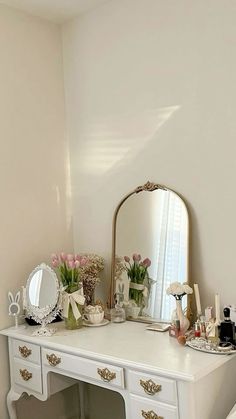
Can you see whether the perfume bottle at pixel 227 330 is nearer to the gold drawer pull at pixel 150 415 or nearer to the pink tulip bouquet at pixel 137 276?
the gold drawer pull at pixel 150 415

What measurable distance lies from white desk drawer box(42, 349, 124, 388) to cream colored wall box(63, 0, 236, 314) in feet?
1.92

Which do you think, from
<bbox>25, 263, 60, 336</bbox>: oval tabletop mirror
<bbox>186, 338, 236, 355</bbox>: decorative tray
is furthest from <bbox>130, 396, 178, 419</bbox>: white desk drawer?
<bbox>25, 263, 60, 336</bbox>: oval tabletop mirror

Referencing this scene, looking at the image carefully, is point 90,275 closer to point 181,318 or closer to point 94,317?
point 94,317

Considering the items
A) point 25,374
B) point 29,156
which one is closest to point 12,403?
point 25,374

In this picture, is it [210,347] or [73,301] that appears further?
[73,301]

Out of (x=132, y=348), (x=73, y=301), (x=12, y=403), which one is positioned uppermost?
(x=73, y=301)

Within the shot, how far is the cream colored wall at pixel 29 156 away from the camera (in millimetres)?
2465

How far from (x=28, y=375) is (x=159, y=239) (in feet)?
3.09

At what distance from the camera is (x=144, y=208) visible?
2412 millimetres

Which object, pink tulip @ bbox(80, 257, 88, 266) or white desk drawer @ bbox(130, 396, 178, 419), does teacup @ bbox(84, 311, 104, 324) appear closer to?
pink tulip @ bbox(80, 257, 88, 266)

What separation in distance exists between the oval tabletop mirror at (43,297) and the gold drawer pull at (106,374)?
0.42m

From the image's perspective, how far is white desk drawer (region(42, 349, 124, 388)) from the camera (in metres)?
1.89

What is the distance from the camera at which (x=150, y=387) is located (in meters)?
1.77

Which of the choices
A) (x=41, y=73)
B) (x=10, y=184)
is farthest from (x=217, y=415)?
(x=41, y=73)
